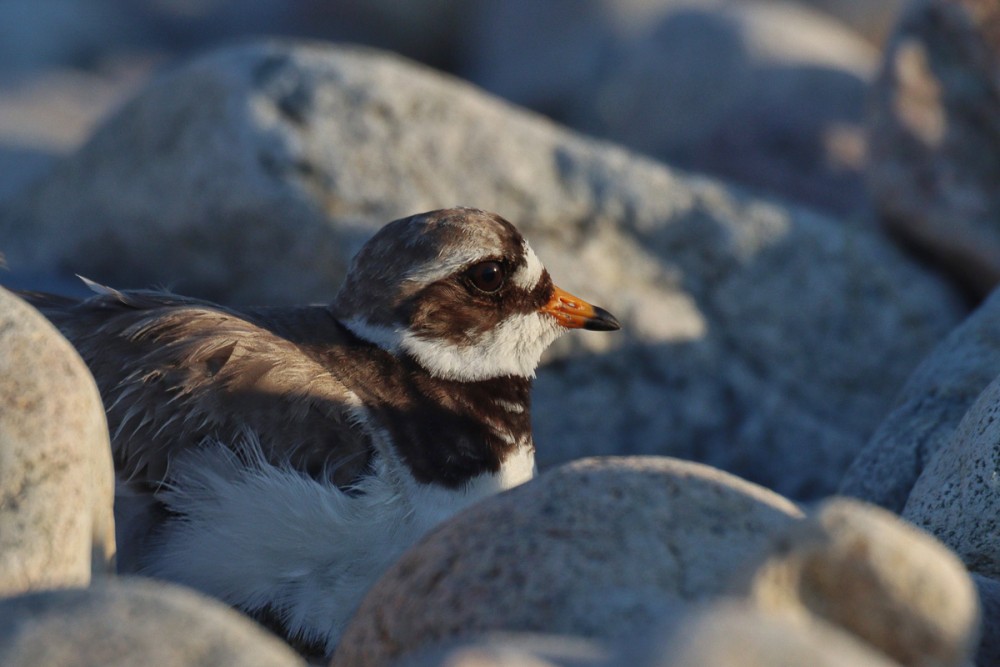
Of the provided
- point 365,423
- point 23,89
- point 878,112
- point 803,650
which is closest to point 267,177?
point 365,423

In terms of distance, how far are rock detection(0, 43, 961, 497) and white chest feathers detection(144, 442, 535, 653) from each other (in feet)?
8.31

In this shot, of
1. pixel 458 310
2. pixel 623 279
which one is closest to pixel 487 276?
pixel 458 310

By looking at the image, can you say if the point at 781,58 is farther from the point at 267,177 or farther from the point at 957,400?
the point at 957,400

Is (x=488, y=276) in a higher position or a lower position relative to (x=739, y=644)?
lower

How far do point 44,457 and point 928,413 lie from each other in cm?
343

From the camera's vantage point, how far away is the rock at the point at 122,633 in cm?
251

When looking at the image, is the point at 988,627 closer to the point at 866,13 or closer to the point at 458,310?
the point at 458,310

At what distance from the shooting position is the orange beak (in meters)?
5.27

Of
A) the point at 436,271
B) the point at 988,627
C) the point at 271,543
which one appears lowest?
the point at 271,543

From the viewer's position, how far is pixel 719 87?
34.9 feet

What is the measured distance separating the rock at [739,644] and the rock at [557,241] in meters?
4.36

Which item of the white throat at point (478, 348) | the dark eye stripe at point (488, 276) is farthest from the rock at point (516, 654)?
the dark eye stripe at point (488, 276)

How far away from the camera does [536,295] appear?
5180mm

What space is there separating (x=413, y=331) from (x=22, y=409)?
6.22 feet
